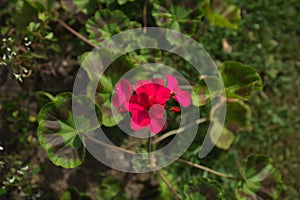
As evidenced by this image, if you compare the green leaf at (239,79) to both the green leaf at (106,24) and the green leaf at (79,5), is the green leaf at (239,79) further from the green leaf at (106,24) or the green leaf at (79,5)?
the green leaf at (79,5)

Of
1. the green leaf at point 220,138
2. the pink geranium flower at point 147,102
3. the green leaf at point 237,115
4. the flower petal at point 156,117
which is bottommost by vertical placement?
the green leaf at point 220,138

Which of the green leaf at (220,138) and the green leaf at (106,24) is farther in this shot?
the green leaf at (220,138)

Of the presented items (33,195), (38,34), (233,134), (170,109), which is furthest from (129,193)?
(38,34)

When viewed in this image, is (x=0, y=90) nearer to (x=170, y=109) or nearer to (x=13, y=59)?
(x=13, y=59)

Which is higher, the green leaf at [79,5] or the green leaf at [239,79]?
the green leaf at [79,5]

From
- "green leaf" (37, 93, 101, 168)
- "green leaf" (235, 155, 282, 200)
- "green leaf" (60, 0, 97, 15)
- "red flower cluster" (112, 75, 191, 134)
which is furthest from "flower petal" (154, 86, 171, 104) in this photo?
"green leaf" (60, 0, 97, 15)

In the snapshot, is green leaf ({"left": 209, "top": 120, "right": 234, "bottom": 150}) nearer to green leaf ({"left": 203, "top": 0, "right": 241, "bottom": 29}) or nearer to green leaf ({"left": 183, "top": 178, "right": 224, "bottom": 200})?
green leaf ({"left": 183, "top": 178, "right": 224, "bottom": 200})

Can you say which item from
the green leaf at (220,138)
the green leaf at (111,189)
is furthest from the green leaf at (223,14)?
the green leaf at (111,189)
